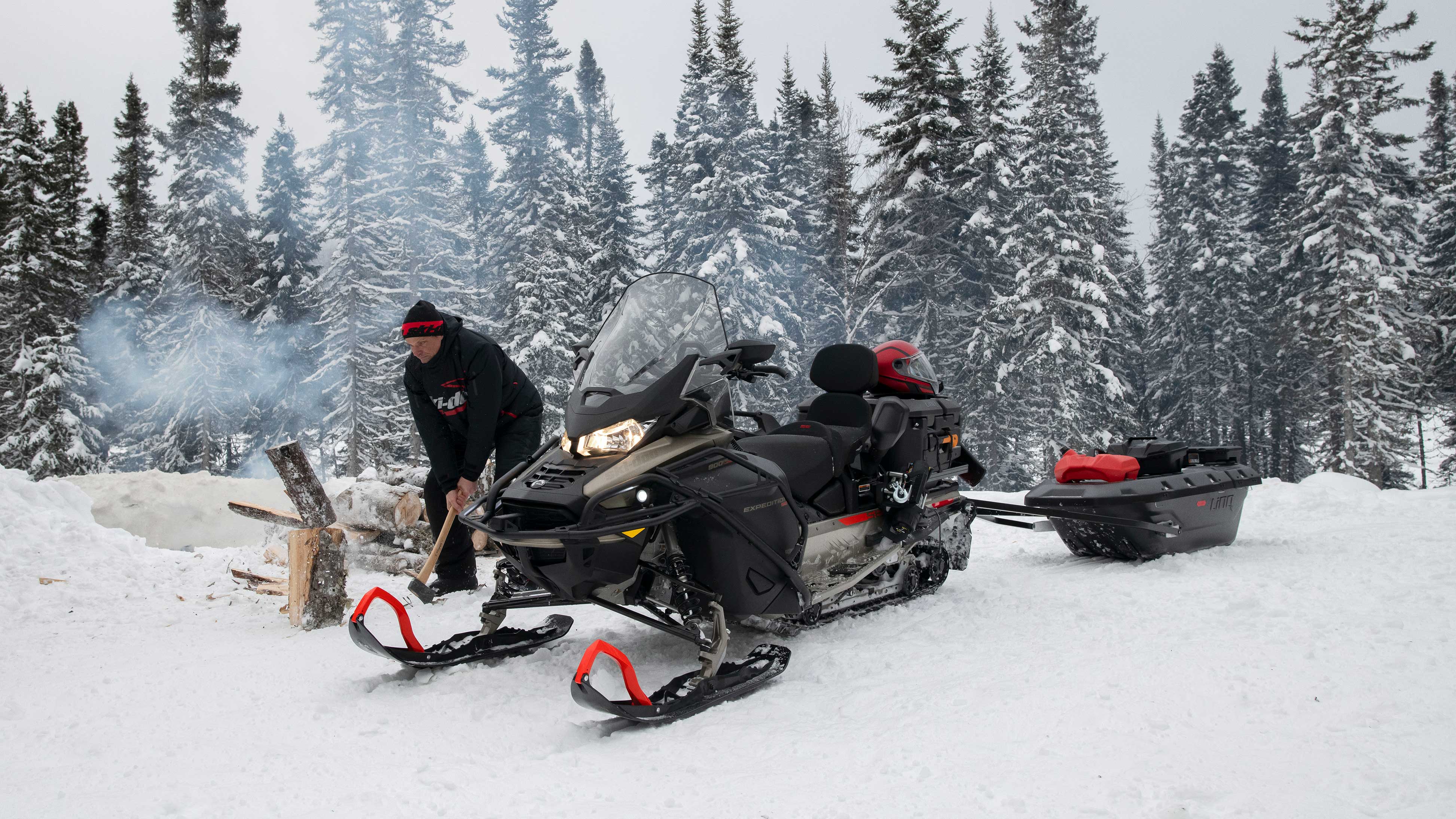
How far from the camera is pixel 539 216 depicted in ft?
67.1

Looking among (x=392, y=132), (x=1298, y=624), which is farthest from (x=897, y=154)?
(x=1298, y=624)

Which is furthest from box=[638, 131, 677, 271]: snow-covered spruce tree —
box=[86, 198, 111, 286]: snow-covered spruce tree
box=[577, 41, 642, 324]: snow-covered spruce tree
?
box=[86, 198, 111, 286]: snow-covered spruce tree

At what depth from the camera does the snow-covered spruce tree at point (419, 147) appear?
63.3 ft

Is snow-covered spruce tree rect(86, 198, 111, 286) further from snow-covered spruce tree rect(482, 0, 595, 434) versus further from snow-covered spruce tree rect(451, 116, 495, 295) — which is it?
snow-covered spruce tree rect(482, 0, 595, 434)

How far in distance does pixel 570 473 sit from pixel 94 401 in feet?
79.1

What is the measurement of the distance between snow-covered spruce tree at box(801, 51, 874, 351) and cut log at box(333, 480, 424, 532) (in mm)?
15599

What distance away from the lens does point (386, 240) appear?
1945cm

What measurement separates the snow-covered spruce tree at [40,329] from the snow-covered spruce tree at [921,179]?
20.0 m

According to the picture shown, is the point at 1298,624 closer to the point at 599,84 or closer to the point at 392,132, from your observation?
the point at 392,132

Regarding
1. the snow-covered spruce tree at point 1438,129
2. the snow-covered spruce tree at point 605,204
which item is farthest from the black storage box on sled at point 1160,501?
the snow-covered spruce tree at point 1438,129

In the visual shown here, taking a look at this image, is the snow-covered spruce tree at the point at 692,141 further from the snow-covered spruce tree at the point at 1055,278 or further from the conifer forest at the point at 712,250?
the snow-covered spruce tree at the point at 1055,278

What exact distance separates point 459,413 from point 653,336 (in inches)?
75.6

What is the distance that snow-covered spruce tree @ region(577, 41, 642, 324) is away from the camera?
22.2 metres

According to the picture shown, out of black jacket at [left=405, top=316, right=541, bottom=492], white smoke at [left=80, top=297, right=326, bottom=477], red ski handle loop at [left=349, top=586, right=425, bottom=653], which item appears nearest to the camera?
red ski handle loop at [left=349, top=586, right=425, bottom=653]
